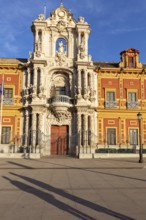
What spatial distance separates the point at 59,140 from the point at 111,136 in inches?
251

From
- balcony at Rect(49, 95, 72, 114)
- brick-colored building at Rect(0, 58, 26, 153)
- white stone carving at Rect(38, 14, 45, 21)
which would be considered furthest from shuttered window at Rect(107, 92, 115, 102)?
white stone carving at Rect(38, 14, 45, 21)

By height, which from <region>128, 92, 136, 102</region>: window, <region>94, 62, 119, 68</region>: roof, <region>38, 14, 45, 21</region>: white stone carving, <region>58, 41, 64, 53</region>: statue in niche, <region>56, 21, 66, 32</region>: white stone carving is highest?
<region>38, 14, 45, 21</region>: white stone carving

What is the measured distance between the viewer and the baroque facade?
28953 mm

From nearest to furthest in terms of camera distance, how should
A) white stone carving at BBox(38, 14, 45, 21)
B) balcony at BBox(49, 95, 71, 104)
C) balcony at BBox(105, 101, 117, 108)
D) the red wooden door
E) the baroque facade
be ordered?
balcony at BBox(49, 95, 71, 104)
the baroque facade
the red wooden door
white stone carving at BBox(38, 14, 45, 21)
balcony at BBox(105, 101, 117, 108)

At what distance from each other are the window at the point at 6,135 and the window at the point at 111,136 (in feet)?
38.7

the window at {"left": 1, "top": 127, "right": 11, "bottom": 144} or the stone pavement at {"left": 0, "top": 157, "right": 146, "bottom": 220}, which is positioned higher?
the window at {"left": 1, "top": 127, "right": 11, "bottom": 144}

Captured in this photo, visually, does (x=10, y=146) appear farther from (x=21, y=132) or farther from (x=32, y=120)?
(x=32, y=120)

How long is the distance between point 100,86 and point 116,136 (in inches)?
257

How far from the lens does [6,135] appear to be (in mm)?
29625

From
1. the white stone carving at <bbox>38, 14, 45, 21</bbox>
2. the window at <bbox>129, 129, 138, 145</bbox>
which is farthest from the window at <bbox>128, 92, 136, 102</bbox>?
the white stone carving at <bbox>38, 14, 45, 21</bbox>

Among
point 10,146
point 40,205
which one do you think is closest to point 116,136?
point 10,146

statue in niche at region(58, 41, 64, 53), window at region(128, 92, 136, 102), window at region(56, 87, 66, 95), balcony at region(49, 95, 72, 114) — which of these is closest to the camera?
balcony at region(49, 95, 72, 114)

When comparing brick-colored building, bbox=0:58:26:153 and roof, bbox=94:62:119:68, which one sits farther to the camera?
roof, bbox=94:62:119:68

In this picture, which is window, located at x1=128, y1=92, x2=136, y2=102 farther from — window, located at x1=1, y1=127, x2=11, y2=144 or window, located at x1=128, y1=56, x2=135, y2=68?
window, located at x1=1, y1=127, x2=11, y2=144
